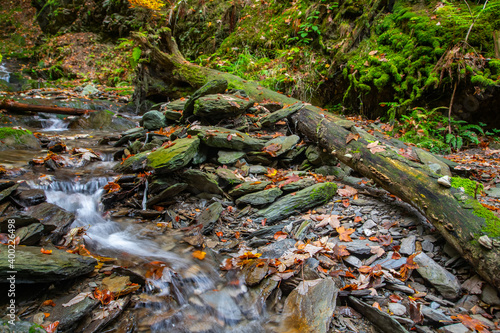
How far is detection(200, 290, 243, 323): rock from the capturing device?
2.61m

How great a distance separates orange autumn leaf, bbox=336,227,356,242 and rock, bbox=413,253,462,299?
0.74 meters

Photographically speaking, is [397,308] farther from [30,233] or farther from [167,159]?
[30,233]

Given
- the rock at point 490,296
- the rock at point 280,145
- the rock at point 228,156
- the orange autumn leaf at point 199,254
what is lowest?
the orange autumn leaf at point 199,254

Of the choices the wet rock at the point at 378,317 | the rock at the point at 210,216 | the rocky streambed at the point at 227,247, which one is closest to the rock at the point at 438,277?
the rocky streambed at the point at 227,247

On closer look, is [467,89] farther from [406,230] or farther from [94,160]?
[94,160]

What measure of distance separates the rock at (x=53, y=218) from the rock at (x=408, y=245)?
4406mm

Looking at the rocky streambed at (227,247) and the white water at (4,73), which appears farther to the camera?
the white water at (4,73)

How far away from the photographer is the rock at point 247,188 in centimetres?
452

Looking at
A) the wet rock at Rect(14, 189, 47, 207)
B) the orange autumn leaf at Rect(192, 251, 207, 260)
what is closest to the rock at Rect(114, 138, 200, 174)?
the wet rock at Rect(14, 189, 47, 207)

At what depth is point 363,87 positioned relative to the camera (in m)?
7.68

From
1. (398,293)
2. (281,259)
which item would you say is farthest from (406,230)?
(281,259)

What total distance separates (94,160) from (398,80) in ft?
27.7

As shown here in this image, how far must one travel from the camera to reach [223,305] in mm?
2738

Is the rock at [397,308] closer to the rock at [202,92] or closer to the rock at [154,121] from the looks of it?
the rock at [202,92]
